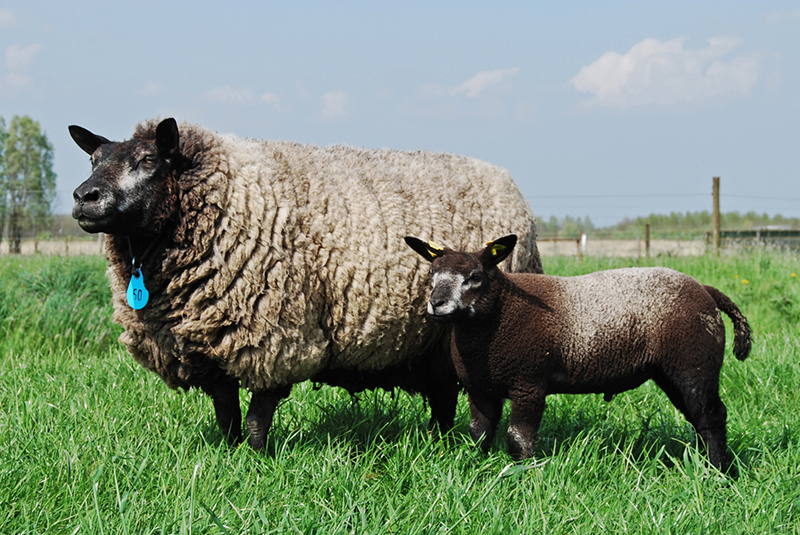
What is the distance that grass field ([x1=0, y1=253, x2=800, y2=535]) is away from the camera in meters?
2.39

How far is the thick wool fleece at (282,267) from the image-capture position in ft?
9.76

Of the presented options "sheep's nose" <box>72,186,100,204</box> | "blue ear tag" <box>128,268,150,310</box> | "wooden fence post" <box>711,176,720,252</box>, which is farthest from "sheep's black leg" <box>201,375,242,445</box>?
"wooden fence post" <box>711,176,720,252</box>

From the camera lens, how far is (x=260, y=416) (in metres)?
3.12

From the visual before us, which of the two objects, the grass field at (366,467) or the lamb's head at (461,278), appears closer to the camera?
the grass field at (366,467)

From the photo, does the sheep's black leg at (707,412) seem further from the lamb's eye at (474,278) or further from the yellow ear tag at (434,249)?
the yellow ear tag at (434,249)

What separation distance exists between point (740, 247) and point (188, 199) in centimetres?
1134

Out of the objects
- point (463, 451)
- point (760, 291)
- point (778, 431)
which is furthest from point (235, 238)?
point (760, 291)

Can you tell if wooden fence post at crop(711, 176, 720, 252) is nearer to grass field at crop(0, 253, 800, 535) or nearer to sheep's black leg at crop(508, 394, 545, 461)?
grass field at crop(0, 253, 800, 535)

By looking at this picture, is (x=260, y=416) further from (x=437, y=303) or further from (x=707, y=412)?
(x=707, y=412)

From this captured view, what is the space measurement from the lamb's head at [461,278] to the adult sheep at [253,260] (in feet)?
1.32

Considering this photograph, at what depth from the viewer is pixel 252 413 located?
123 inches

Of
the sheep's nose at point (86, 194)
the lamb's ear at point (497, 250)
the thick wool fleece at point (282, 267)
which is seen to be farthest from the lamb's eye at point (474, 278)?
the sheep's nose at point (86, 194)

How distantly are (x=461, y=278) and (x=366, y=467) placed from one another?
96 cm

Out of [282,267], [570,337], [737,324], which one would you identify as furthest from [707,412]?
[282,267]
